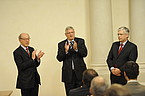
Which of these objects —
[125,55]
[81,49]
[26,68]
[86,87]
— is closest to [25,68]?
[26,68]

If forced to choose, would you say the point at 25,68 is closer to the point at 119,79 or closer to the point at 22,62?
the point at 22,62

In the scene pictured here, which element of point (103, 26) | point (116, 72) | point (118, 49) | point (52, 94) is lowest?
point (52, 94)

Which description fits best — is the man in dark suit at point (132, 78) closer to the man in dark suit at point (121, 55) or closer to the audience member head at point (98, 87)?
the audience member head at point (98, 87)

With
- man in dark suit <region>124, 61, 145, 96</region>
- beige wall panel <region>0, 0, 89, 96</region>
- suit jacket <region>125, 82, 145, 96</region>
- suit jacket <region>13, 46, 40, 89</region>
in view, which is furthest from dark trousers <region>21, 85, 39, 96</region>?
suit jacket <region>125, 82, 145, 96</region>

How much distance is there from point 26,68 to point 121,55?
181 centimetres

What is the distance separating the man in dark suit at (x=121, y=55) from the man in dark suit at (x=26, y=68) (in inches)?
55.1

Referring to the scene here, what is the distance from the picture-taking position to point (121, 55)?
18.2 ft

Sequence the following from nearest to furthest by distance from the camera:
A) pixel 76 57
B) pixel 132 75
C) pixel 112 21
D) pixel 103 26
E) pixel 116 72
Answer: pixel 132 75
pixel 116 72
pixel 76 57
pixel 103 26
pixel 112 21

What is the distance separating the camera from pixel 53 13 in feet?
26.4

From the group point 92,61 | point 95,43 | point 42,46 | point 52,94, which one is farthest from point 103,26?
point 52,94

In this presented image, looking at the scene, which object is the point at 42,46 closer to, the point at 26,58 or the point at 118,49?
the point at 26,58

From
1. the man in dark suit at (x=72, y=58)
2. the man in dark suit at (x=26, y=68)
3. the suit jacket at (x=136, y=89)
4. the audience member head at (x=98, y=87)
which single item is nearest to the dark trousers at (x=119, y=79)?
the man in dark suit at (x=72, y=58)

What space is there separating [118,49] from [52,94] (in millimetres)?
3001

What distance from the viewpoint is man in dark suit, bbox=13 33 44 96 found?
18.6ft
